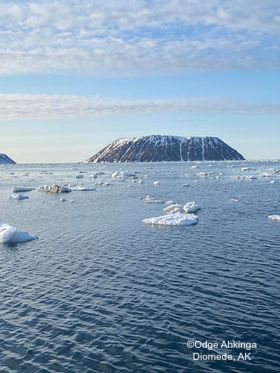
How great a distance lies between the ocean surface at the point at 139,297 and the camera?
59.2 ft

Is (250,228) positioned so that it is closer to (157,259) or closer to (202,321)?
(157,259)

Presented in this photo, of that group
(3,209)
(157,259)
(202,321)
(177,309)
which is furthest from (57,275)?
(3,209)

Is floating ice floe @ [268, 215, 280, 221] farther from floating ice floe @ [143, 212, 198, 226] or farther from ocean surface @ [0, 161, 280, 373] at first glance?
floating ice floe @ [143, 212, 198, 226]

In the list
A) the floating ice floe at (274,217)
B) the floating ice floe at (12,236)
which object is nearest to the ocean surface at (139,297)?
the floating ice floe at (274,217)

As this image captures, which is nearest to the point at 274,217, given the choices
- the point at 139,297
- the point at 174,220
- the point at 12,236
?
the point at 174,220

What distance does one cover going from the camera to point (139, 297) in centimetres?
2461

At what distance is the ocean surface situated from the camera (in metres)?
18.0

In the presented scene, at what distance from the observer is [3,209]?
67.3m

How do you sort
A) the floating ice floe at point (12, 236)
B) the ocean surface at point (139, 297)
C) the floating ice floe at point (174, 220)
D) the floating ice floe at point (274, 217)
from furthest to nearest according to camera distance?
the floating ice floe at point (274, 217) < the floating ice floe at point (174, 220) < the floating ice floe at point (12, 236) < the ocean surface at point (139, 297)

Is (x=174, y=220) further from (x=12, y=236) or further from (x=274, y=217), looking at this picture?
(x=12, y=236)

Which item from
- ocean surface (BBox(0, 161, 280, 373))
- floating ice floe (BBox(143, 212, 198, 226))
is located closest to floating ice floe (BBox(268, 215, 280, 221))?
ocean surface (BBox(0, 161, 280, 373))

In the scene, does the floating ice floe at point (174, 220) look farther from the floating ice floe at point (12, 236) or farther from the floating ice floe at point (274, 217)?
the floating ice floe at point (12, 236)

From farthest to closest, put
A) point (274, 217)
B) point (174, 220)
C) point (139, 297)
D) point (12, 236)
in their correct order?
point (274, 217) < point (174, 220) < point (12, 236) < point (139, 297)

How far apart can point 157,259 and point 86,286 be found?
7488mm
